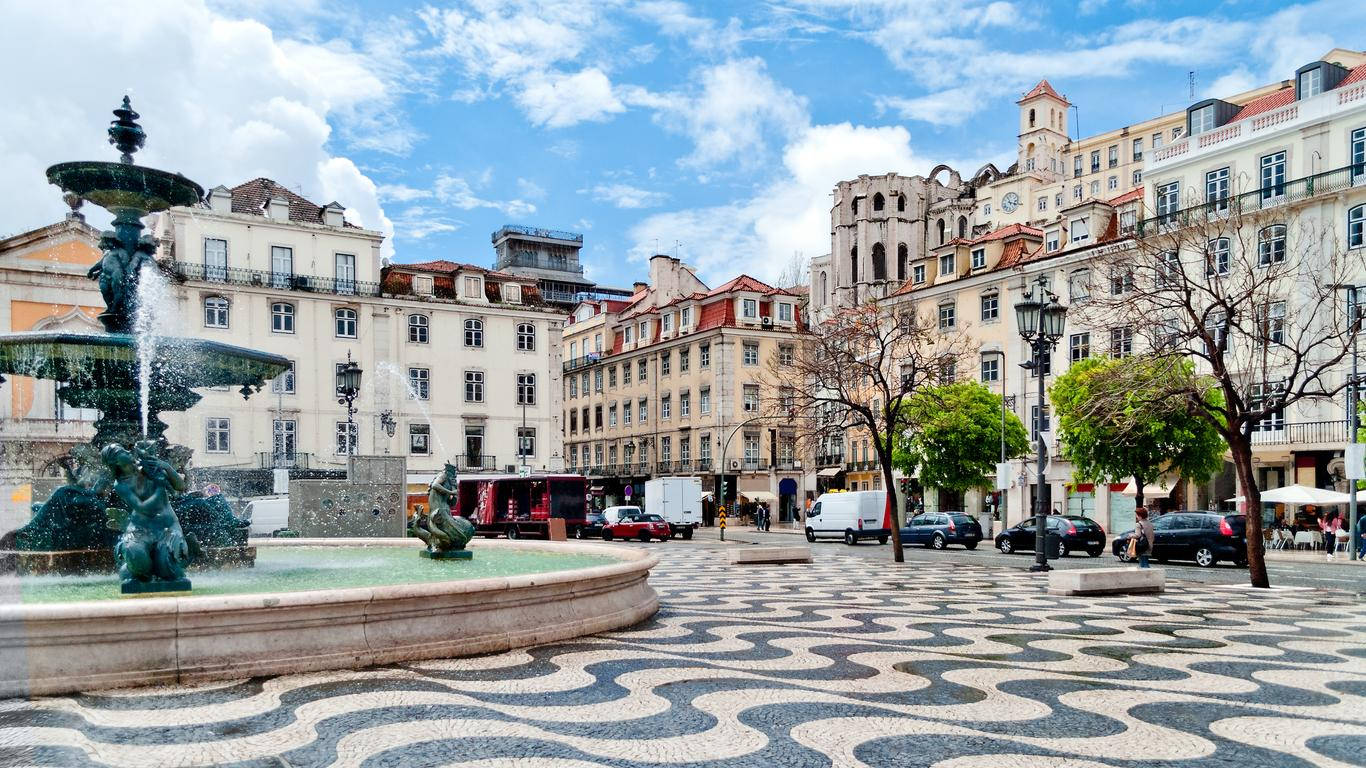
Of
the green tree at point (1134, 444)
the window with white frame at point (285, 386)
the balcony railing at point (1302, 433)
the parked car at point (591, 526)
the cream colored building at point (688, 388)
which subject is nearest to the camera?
the green tree at point (1134, 444)

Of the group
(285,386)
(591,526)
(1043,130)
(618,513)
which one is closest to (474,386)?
(285,386)

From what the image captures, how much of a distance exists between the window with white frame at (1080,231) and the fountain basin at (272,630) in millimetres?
40882

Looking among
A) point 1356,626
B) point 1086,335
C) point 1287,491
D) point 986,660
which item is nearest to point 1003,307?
point 1086,335

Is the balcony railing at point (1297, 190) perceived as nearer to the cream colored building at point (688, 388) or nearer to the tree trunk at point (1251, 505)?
the tree trunk at point (1251, 505)

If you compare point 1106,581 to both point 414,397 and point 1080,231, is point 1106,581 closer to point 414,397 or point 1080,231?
point 1080,231

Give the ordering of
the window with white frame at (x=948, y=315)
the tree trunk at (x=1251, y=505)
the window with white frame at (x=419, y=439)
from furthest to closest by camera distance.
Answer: the window with white frame at (x=948, y=315) → the window with white frame at (x=419, y=439) → the tree trunk at (x=1251, y=505)

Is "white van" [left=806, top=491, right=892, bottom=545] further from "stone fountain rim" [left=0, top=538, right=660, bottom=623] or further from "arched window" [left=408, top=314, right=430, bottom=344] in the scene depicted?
"stone fountain rim" [left=0, top=538, right=660, bottom=623]

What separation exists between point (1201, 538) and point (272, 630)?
2324cm

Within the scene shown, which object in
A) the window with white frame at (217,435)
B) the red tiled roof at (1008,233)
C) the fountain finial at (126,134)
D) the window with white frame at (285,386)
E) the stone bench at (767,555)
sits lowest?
the stone bench at (767,555)

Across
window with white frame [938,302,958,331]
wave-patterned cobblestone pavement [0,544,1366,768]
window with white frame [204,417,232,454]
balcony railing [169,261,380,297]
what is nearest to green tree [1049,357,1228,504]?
window with white frame [938,302,958,331]

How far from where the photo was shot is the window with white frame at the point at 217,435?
144 feet

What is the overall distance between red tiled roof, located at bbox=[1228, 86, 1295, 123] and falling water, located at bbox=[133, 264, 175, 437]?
128 ft

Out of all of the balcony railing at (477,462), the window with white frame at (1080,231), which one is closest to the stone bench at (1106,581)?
the window with white frame at (1080,231)

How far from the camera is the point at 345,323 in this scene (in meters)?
47.7
